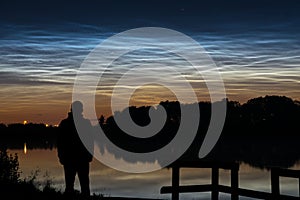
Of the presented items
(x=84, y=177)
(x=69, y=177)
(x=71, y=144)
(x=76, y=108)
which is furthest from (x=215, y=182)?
(x=76, y=108)

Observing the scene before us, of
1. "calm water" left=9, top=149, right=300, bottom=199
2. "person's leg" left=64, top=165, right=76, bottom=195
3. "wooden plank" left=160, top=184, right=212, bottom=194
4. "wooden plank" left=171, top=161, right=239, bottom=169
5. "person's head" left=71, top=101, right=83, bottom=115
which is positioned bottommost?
"calm water" left=9, top=149, right=300, bottom=199

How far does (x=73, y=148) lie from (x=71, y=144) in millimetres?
104

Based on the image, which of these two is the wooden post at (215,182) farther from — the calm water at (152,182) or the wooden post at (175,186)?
the calm water at (152,182)

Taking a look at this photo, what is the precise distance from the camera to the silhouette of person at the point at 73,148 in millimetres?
11805

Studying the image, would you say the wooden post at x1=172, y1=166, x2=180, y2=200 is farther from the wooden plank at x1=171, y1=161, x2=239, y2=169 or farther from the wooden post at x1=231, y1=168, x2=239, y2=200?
the wooden post at x1=231, y1=168, x2=239, y2=200

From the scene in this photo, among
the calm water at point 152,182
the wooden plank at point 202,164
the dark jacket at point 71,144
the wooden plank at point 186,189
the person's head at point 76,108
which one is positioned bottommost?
the calm water at point 152,182

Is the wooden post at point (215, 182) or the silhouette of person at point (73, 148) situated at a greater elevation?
the silhouette of person at point (73, 148)

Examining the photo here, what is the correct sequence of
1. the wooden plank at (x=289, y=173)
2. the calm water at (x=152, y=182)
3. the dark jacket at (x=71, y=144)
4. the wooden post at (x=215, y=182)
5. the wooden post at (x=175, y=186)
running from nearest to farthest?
the wooden plank at (x=289, y=173), the dark jacket at (x=71, y=144), the wooden post at (x=175, y=186), the wooden post at (x=215, y=182), the calm water at (x=152, y=182)

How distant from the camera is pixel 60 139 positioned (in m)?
12.1

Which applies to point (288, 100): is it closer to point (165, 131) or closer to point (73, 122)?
point (165, 131)

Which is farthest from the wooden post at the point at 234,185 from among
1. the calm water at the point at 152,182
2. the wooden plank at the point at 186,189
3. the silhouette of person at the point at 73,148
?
the calm water at the point at 152,182

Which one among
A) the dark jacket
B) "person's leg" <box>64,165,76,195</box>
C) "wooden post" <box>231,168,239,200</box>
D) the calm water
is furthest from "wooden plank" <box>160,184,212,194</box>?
the calm water

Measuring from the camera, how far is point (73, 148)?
1212cm

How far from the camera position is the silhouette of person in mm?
11805
